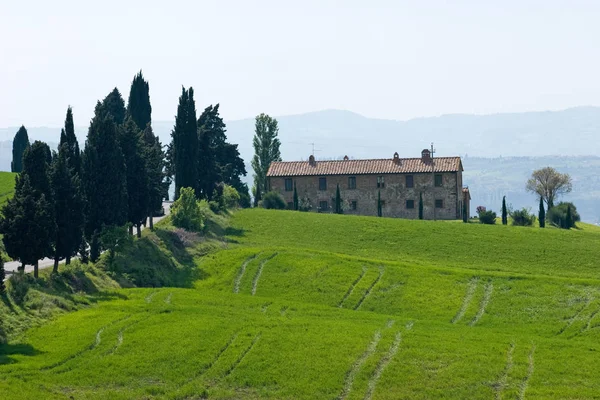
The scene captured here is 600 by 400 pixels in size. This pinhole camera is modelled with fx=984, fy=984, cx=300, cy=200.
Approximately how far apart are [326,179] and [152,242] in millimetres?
49267

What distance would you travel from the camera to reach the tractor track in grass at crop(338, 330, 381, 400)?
4756 centimetres

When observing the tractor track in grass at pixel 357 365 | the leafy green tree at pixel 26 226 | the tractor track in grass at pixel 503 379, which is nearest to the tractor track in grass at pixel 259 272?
the leafy green tree at pixel 26 226

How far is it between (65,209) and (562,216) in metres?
70.5

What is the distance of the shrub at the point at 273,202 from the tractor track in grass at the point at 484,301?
5272 cm

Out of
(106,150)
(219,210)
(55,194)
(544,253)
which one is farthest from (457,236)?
(55,194)

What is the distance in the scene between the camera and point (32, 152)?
65625 mm

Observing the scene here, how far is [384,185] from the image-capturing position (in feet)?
409

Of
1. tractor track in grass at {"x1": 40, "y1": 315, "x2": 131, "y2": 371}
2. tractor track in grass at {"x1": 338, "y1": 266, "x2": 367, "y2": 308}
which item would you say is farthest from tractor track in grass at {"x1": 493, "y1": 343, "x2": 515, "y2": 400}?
tractor track in grass at {"x1": 40, "y1": 315, "x2": 131, "y2": 371}

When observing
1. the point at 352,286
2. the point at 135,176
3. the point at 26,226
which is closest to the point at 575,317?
the point at 352,286

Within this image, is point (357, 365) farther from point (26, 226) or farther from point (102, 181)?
point (102, 181)

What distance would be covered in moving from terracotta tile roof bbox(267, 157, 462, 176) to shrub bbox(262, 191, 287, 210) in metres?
7.62

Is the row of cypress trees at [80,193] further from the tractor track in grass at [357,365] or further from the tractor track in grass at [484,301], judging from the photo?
the tractor track in grass at [484,301]

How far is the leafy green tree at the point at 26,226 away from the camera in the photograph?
62719 millimetres

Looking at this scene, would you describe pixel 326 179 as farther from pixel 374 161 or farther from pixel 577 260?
pixel 577 260
